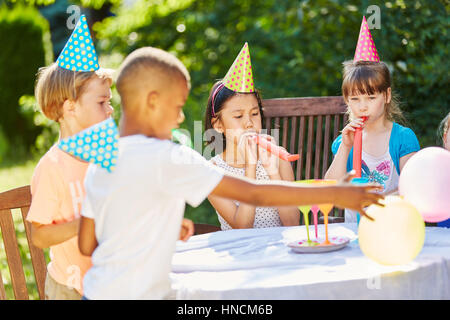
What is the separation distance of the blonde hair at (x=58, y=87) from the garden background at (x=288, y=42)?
247 mm

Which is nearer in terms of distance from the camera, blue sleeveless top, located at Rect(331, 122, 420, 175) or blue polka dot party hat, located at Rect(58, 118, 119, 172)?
blue polka dot party hat, located at Rect(58, 118, 119, 172)

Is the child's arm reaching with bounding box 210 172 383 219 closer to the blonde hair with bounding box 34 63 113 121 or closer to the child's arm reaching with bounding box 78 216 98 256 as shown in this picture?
the child's arm reaching with bounding box 78 216 98 256

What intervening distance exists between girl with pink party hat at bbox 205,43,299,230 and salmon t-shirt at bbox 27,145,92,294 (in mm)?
720

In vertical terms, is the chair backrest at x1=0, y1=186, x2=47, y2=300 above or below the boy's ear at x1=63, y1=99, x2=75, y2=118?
below

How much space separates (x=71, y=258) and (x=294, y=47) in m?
2.82

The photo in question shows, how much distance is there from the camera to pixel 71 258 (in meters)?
1.97

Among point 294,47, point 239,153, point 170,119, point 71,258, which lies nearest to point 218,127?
point 239,153

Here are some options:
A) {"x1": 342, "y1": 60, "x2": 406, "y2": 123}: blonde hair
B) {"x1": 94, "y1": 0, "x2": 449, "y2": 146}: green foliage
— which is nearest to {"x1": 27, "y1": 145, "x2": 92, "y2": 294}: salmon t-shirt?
{"x1": 342, "y1": 60, "x2": 406, "y2": 123}: blonde hair

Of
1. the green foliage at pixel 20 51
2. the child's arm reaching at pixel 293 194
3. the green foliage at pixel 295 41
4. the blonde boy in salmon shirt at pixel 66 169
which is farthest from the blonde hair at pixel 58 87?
the green foliage at pixel 20 51

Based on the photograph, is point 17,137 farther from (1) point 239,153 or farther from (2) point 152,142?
(2) point 152,142

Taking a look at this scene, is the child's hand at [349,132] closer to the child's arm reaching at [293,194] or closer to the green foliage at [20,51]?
the child's arm reaching at [293,194]

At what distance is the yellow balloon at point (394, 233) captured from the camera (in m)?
1.67

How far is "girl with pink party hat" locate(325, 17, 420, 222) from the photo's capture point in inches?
104

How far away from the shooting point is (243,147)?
2.62 m
